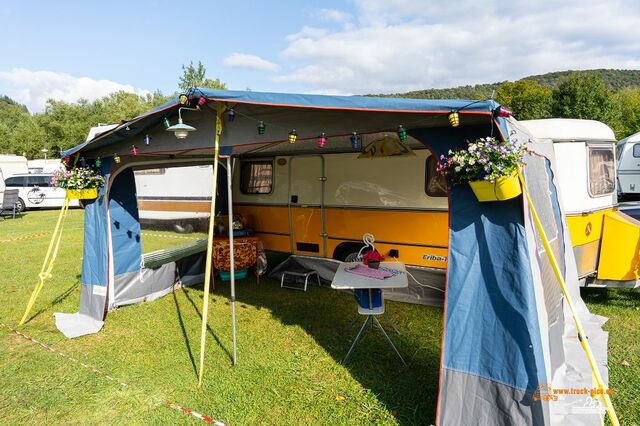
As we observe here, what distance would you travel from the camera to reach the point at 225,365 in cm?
406

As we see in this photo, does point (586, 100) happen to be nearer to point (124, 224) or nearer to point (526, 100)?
point (526, 100)

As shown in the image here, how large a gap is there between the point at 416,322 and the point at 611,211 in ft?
10.2

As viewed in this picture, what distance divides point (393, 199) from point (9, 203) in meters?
15.9

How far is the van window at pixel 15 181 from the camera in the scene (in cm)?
1782

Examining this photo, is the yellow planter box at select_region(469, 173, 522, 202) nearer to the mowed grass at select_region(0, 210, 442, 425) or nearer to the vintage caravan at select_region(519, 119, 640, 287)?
the mowed grass at select_region(0, 210, 442, 425)

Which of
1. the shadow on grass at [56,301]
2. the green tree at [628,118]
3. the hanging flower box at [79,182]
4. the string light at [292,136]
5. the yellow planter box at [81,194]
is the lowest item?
the shadow on grass at [56,301]

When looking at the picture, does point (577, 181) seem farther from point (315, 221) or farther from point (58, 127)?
point (58, 127)

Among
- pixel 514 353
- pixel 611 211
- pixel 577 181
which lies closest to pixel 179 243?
pixel 514 353

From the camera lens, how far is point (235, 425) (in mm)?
3154

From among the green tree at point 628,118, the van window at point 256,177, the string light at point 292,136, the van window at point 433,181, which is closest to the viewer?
the string light at point 292,136

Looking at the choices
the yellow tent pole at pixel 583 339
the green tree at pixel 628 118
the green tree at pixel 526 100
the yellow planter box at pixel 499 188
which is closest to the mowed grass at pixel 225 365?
the yellow tent pole at pixel 583 339

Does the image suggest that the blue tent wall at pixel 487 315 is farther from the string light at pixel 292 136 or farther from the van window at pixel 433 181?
the van window at pixel 433 181

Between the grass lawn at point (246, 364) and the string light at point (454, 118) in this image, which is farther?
the grass lawn at point (246, 364)

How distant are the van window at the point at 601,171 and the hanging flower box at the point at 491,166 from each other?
10.5 ft
